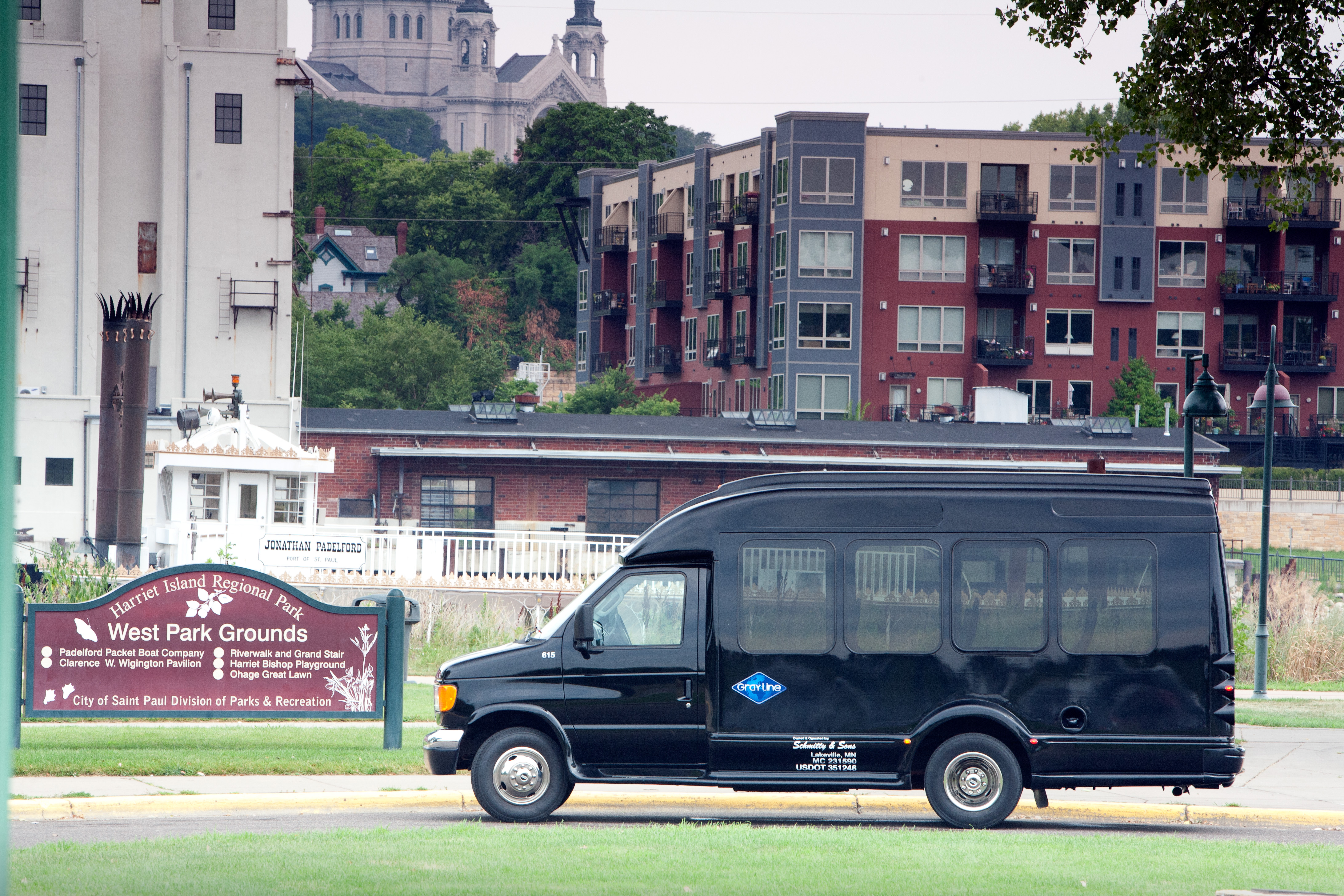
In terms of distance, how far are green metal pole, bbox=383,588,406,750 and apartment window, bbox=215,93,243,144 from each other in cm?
3545

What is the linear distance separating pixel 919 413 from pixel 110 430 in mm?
44670

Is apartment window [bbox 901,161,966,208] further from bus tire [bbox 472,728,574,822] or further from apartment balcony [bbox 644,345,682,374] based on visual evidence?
bus tire [bbox 472,728,574,822]

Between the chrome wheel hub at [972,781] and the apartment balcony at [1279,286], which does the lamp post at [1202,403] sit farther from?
the apartment balcony at [1279,286]

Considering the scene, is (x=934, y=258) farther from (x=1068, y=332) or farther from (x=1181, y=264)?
(x=1181, y=264)

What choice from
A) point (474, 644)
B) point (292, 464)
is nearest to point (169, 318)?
point (292, 464)

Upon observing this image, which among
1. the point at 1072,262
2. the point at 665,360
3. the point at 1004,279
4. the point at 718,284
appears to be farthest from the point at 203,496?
the point at 665,360

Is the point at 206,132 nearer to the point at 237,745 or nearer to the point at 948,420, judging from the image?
the point at 948,420

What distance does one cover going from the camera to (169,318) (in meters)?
45.6

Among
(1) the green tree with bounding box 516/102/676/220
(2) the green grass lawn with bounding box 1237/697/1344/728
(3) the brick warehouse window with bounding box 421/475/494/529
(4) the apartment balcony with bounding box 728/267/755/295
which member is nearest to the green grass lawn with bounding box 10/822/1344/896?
(2) the green grass lawn with bounding box 1237/697/1344/728

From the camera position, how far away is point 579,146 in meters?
103

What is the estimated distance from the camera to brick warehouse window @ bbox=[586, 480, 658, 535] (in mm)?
45094

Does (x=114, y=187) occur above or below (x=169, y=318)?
above

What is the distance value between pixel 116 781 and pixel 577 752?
4.01 m

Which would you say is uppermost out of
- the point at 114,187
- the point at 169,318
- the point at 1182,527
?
the point at 114,187
